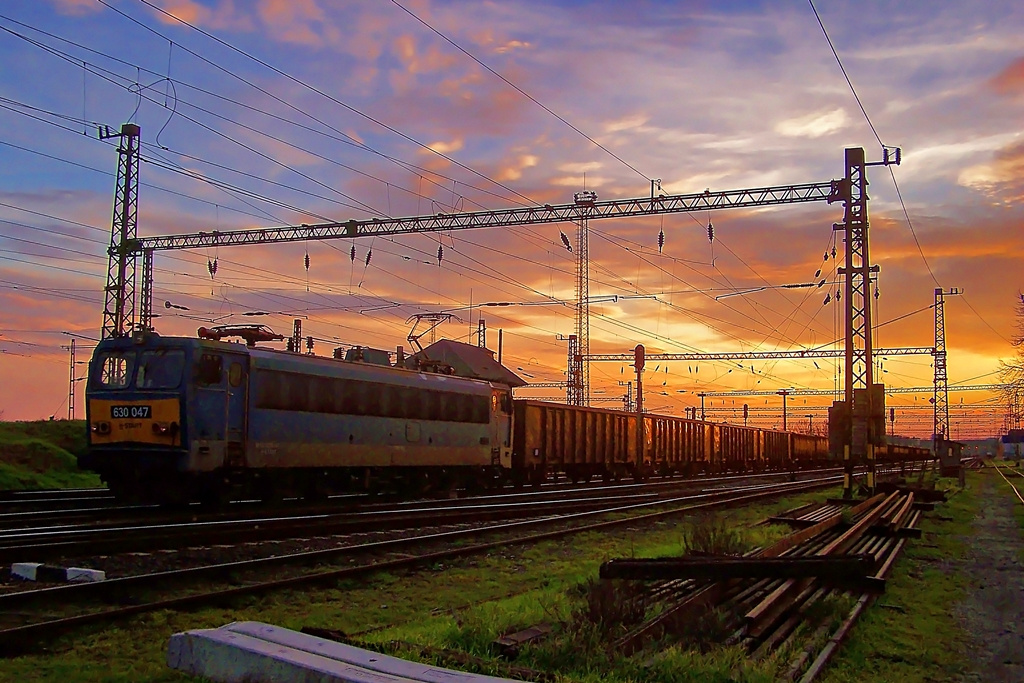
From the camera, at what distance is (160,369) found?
669 inches

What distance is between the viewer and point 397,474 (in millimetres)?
22531

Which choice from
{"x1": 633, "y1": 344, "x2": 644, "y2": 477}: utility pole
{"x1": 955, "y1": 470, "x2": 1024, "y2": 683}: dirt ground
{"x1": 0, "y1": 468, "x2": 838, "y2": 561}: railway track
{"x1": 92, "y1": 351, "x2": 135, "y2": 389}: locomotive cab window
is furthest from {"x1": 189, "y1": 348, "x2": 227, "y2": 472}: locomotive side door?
{"x1": 633, "y1": 344, "x2": 644, "y2": 477}: utility pole

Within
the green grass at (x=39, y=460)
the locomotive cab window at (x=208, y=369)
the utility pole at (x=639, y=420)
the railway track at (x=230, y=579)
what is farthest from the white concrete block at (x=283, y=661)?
the utility pole at (x=639, y=420)

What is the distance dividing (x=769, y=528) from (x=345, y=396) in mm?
9438

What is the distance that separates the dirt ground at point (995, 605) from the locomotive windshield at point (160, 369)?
13205 millimetres

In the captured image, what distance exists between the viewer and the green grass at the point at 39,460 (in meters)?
26.1

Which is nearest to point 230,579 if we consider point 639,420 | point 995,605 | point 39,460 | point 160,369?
point 160,369

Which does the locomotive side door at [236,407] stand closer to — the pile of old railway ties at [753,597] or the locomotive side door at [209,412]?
the locomotive side door at [209,412]

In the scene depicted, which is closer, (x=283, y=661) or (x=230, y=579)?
(x=283, y=661)

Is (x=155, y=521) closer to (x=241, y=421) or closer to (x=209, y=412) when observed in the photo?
(x=209, y=412)

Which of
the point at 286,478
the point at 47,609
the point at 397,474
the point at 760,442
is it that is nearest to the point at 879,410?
the point at 397,474

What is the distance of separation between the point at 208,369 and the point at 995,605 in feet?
43.1

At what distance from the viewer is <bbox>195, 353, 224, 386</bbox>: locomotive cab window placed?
55.3 ft

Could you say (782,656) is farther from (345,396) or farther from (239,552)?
(345,396)
